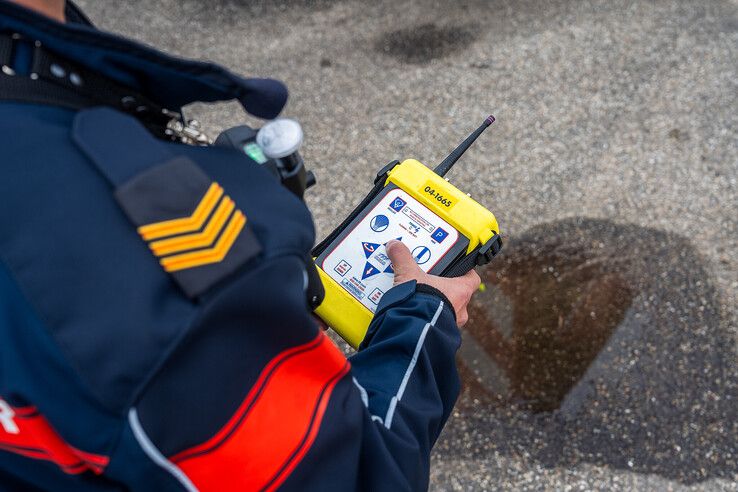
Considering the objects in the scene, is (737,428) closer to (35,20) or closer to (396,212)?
(396,212)

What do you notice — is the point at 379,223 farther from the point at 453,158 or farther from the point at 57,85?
the point at 57,85

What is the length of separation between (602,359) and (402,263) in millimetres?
1423

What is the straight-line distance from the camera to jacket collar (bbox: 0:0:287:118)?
0.69 meters

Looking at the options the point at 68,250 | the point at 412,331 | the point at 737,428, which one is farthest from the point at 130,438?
the point at 737,428

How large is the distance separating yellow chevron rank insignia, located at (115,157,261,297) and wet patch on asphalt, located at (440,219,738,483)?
1.85 meters

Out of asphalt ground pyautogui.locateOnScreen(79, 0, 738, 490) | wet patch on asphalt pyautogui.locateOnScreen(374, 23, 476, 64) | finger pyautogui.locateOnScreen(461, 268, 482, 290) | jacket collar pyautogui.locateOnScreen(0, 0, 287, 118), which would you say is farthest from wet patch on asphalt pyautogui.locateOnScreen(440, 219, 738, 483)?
jacket collar pyautogui.locateOnScreen(0, 0, 287, 118)

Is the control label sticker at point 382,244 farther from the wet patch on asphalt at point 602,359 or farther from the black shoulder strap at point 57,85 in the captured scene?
the wet patch on asphalt at point 602,359

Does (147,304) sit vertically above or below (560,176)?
above

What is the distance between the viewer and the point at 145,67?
30.2 inches

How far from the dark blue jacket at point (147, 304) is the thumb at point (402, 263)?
0.55 meters

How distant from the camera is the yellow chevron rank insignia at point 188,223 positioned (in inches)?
25.8

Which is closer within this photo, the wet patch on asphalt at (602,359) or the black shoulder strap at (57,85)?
the black shoulder strap at (57,85)

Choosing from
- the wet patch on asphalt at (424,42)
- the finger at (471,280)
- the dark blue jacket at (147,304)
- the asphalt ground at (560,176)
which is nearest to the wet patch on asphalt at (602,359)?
the asphalt ground at (560,176)

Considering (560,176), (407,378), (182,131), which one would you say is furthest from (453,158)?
(560,176)
